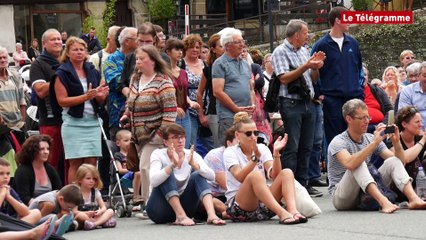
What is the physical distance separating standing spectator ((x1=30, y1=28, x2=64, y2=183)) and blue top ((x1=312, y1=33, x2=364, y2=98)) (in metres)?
3.37

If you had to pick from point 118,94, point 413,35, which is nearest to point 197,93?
point 118,94

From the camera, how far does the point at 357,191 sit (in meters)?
13.9

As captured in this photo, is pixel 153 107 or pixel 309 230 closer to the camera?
pixel 309 230

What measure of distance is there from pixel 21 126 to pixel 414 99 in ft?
16.6

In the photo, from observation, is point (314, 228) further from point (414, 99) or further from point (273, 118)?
point (273, 118)

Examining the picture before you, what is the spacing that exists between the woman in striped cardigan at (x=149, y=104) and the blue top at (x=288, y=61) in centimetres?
208

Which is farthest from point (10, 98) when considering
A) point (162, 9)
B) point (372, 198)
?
point (162, 9)

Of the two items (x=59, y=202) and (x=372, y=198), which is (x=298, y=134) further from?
(x=59, y=202)

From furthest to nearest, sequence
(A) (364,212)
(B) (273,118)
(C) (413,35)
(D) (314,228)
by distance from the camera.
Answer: (C) (413,35), (B) (273,118), (A) (364,212), (D) (314,228)

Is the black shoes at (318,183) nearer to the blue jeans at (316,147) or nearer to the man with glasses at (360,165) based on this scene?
the blue jeans at (316,147)

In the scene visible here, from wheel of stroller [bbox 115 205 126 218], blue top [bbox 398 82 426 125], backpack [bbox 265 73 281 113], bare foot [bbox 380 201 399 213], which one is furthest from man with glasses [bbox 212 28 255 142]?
bare foot [bbox 380 201 399 213]

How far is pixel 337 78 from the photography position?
16.1 m

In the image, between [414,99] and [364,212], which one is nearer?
[364,212]

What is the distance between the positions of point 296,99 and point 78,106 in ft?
9.13
